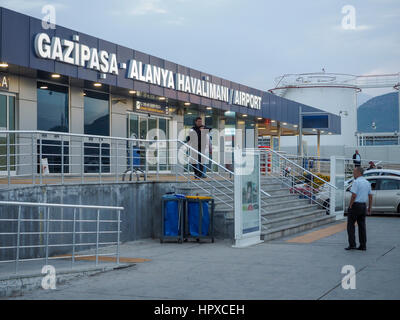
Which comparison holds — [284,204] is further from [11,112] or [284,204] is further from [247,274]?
[11,112]

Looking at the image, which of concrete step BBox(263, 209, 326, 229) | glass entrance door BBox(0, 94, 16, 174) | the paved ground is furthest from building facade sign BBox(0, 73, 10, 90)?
concrete step BBox(263, 209, 326, 229)

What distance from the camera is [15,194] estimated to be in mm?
10492

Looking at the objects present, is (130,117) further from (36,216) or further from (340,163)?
(36,216)

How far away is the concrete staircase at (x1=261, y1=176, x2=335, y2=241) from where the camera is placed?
14.3 m

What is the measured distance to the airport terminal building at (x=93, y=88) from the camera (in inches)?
607

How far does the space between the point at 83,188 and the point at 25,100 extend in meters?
5.96

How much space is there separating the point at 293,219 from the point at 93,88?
29.0 ft

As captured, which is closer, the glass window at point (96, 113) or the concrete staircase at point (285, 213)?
the concrete staircase at point (285, 213)

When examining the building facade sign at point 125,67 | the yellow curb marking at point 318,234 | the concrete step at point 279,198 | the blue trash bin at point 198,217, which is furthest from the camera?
the concrete step at point 279,198

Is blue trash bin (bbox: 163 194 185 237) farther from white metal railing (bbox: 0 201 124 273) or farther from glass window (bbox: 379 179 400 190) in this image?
glass window (bbox: 379 179 400 190)

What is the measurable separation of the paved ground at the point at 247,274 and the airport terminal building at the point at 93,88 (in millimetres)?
6624

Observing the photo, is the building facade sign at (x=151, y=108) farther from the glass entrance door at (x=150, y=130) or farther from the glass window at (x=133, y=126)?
the glass window at (x=133, y=126)

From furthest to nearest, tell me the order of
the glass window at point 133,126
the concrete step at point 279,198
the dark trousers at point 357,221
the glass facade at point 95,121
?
the glass window at point 133,126 < the glass facade at point 95,121 < the concrete step at point 279,198 < the dark trousers at point 357,221

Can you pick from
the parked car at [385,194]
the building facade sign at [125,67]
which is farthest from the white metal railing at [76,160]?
the parked car at [385,194]
